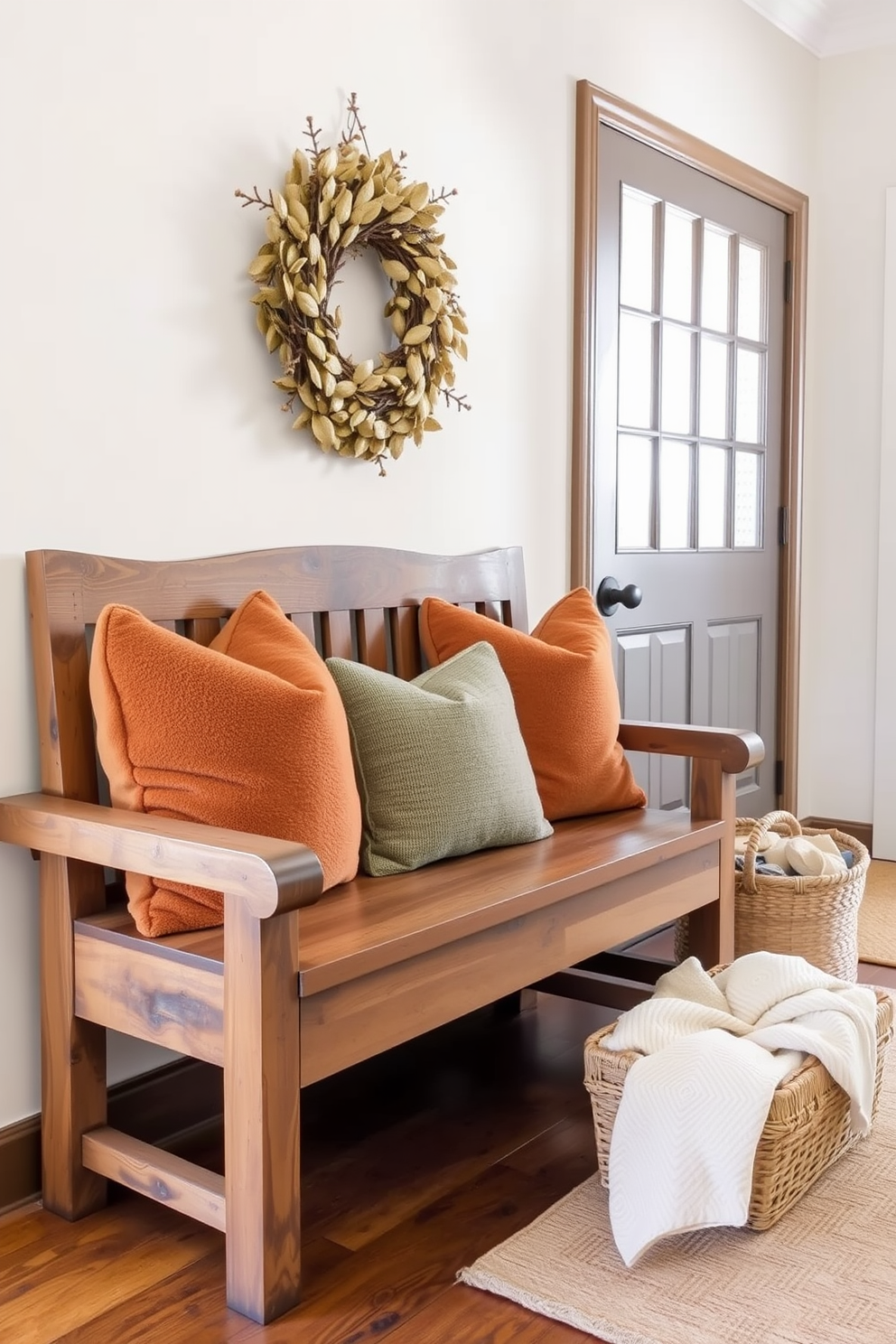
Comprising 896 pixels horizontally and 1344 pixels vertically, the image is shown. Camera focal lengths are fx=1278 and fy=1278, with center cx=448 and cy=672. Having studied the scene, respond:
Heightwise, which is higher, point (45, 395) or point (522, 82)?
point (522, 82)

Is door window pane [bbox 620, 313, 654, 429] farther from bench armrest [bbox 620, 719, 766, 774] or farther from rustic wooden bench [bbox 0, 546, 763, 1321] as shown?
rustic wooden bench [bbox 0, 546, 763, 1321]

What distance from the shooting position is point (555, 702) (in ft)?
7.84

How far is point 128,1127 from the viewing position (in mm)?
1994

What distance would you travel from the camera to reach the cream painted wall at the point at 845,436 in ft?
12.9

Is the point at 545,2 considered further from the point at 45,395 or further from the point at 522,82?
the point at 45,395

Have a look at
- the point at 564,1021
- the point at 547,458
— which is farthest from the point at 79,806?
the point at 547,458

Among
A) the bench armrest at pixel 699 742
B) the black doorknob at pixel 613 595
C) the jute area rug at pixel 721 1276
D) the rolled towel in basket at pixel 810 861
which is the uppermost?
the black doorknob at pixel 613 595

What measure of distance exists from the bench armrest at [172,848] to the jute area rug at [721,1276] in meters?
0.62

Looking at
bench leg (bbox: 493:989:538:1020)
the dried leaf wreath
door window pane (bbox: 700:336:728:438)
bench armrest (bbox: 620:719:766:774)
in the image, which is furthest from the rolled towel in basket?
door window pane (bbox: 700:336:728:438)

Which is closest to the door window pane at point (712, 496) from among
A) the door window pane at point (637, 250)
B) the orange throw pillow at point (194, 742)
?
the door window pane at point (637, 250)

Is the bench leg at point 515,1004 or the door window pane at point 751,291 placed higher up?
the door window pane at point 751,291

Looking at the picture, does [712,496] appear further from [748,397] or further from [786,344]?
[786,344]

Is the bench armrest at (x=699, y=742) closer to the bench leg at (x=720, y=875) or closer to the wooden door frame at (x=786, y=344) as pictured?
the bench leg at (x=720, y=875)

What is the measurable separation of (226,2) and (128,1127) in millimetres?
1812
